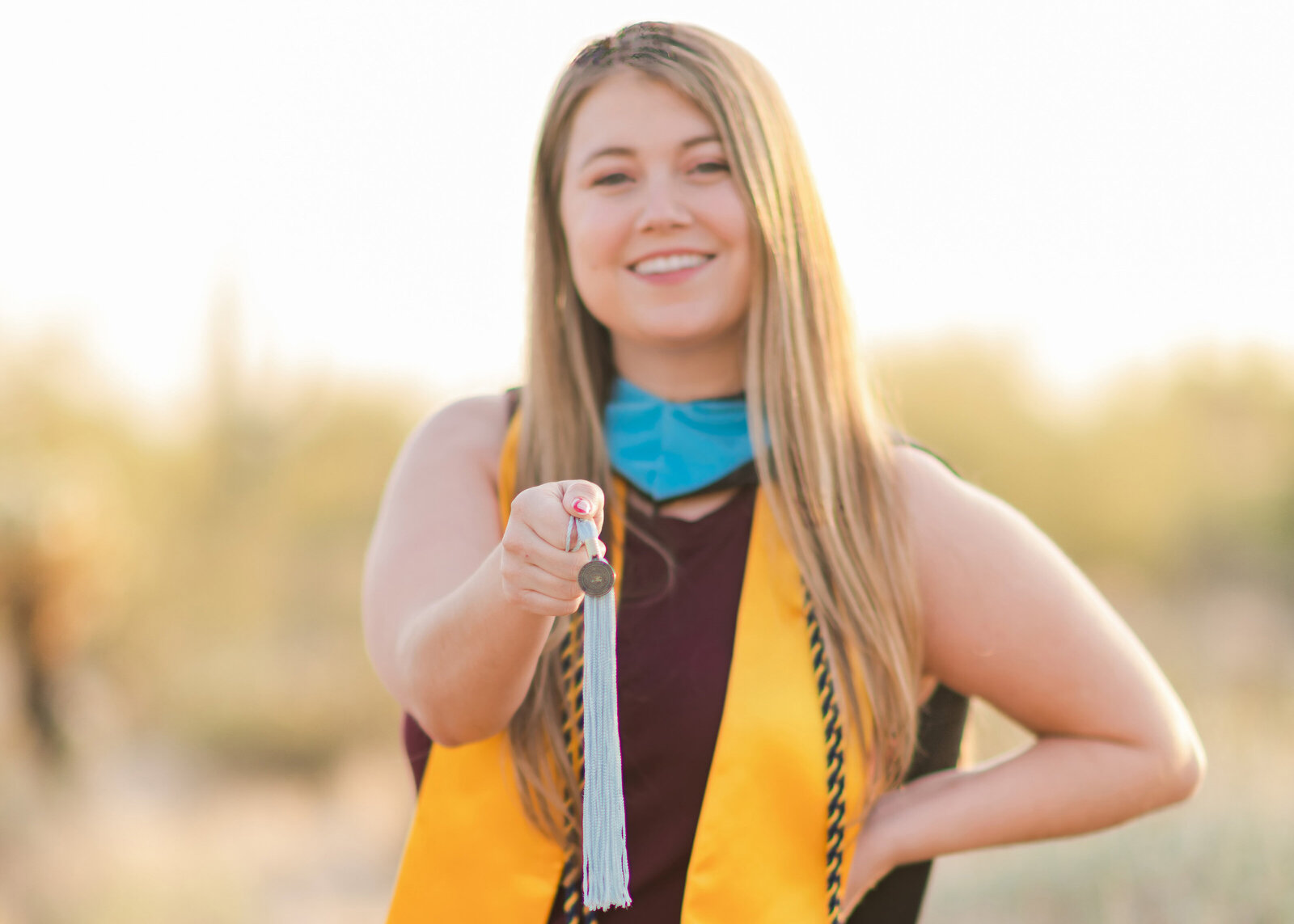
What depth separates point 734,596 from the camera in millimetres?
1598

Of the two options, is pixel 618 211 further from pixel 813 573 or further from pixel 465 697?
pixel 465 697

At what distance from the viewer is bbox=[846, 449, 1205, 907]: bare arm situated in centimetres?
159

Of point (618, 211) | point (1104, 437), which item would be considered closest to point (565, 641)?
point (618, 211)

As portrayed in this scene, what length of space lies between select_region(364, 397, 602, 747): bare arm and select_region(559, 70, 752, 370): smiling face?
11.7 inches

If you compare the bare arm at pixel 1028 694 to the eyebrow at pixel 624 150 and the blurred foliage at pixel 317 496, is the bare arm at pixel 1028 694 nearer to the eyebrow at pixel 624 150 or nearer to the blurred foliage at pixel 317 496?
the eyebrow at pixel 624 150

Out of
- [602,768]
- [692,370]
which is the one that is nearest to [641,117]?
[692,370]

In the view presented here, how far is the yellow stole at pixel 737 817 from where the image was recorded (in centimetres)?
147

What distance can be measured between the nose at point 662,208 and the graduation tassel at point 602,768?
63cm

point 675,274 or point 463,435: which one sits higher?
point 675,274

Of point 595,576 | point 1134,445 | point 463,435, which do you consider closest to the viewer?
point 595,576

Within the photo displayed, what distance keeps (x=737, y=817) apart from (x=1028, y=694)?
→ 1.51ft

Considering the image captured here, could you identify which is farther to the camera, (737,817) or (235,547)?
(235,547)

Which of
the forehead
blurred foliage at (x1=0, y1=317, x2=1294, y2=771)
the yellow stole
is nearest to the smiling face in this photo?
the forehead

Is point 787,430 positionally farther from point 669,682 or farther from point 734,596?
point 669,682
